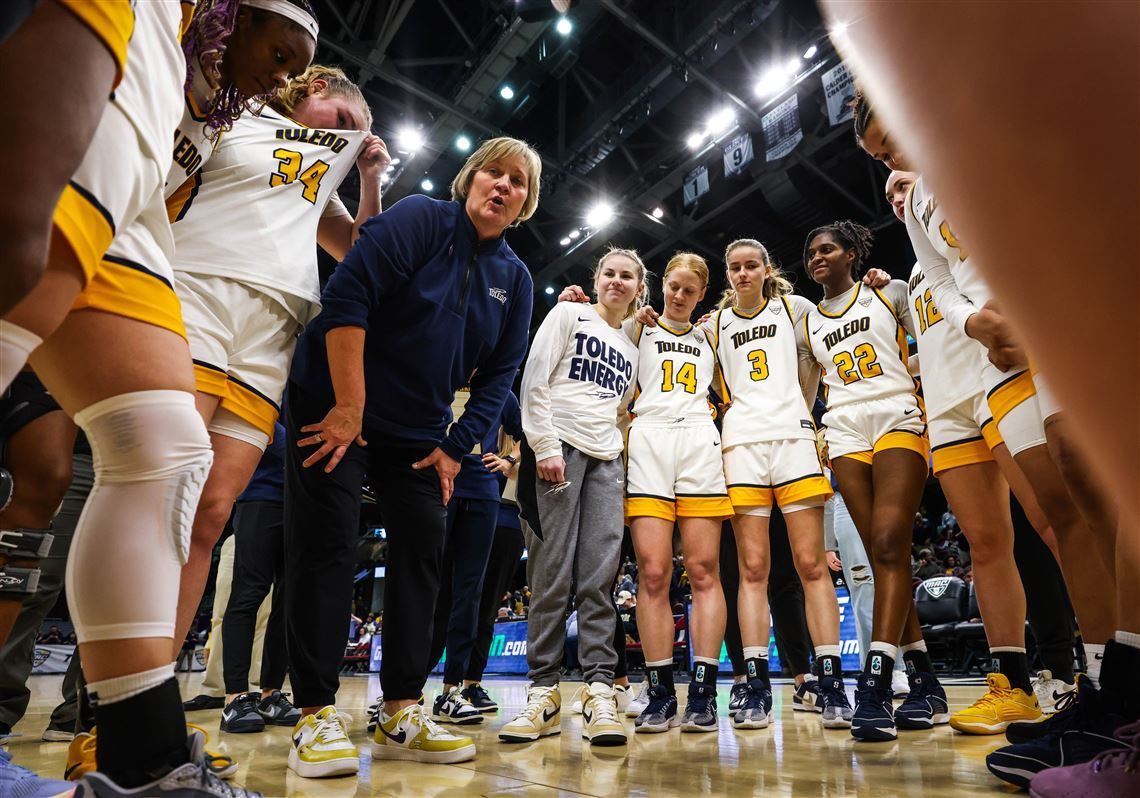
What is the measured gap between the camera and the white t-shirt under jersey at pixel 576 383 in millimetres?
2631

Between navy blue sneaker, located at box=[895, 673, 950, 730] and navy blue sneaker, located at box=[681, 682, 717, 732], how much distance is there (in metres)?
0.56

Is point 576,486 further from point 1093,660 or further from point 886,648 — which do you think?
→ point 1093,660

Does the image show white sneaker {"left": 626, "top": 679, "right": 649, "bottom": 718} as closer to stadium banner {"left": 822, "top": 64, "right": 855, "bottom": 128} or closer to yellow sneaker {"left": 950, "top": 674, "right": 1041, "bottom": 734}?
yellow sneaker {"left": 950, "top": 674, "right": 1041, "bottom": 734}

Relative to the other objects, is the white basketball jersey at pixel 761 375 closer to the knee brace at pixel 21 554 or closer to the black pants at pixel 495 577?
the black pants at pixel 495 577

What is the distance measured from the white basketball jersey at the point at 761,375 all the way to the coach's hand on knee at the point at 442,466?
130cm

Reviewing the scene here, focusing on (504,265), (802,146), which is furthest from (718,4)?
(504,265)

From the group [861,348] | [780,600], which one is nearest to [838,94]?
[861,348]

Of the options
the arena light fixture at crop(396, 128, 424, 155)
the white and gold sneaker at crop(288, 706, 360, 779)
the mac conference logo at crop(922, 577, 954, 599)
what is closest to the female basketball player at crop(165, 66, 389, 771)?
the white and gold sneaker at crop(288, 706, 360, 779)

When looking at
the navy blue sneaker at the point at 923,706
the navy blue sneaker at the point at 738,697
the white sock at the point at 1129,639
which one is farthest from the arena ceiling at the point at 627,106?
the white sock at the point at 1129,639

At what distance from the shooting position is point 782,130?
792 centimetres

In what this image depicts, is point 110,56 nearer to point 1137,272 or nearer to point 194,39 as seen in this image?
point 194,39

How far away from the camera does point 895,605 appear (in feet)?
7.32

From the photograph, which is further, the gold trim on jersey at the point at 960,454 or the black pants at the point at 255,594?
the black pants at the point at 255,594

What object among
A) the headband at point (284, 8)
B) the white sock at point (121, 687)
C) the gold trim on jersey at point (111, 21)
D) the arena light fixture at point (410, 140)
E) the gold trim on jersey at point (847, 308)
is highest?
the arena light fixture at point (410, 140)
